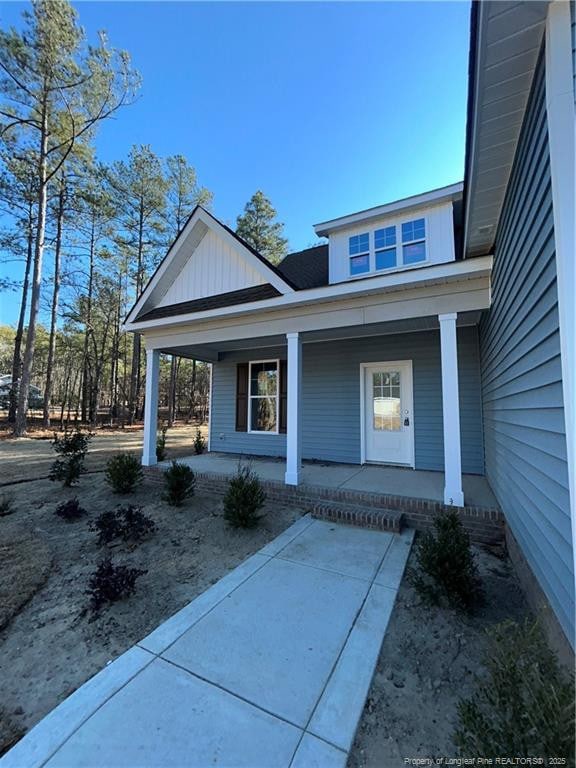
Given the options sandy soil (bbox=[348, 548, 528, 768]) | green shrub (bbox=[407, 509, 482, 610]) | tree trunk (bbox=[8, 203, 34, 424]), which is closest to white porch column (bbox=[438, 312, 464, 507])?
sandy soil (bbox=[348, 548, 528, 768])

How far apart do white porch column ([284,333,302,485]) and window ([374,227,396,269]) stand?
111 inches

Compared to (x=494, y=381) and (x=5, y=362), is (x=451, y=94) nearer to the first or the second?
(x=494, y=381)

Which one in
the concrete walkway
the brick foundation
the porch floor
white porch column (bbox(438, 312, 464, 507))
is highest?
white porch column (bbox(438, 312, 464, 507))

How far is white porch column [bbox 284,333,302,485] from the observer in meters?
5.20

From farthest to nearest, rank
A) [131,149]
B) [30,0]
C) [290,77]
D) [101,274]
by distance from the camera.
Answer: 1. [101,274]
2. [131,149]
3. [30,0]
4. [290,77]

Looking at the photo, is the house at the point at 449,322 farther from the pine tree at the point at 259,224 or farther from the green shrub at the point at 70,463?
the pine tree at the point at 259,224

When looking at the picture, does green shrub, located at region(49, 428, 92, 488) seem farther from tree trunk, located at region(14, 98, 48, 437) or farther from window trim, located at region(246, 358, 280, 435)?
tree trunk, located at region(14, 98, 48, 437)

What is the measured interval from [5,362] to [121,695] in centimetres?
4332

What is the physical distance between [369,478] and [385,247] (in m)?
4.60

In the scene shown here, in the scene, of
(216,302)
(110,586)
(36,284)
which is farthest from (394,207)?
(36,284)

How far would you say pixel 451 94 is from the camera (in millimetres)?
4086

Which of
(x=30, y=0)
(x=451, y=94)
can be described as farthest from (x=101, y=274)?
(x=451, y=94)

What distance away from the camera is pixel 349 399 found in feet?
22.9

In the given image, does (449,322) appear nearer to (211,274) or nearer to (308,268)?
(211,274)
